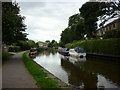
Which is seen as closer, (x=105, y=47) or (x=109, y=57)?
(x=109, y=57)

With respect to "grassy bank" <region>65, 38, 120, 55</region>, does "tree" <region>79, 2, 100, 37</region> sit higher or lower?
higher

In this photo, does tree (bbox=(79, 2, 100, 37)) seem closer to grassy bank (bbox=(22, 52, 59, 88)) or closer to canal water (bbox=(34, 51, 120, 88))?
canal water (bbox=(34, 51, 120, 88))

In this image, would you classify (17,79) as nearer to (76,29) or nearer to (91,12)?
(91,12)

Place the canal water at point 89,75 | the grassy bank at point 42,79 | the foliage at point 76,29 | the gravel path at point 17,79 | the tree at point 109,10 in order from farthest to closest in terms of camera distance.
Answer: the foliage at point 76,29 → the tree at point 109,10 → the canal water at point 89,75 → the grassy bank at point 42,79 → the gravel path at point 17,79

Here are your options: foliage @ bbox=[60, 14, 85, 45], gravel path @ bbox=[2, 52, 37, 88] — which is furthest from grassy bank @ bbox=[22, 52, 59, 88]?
foliage @ bbox=[60, 14, 85, 45]

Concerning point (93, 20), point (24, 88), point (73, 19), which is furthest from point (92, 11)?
point (73, 19)

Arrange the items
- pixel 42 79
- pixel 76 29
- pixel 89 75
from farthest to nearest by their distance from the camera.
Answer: pixel 76 29, pixel 89 75, pixel 42 79

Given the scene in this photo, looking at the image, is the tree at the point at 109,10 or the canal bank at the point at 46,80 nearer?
the canal bank at the point at 46,80

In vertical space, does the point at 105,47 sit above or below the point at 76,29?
below

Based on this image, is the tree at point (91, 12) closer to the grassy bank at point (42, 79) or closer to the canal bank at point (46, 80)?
the grassy bank at point (42, 79)

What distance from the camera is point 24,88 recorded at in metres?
7.71

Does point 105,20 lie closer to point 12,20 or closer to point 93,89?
point 12,20

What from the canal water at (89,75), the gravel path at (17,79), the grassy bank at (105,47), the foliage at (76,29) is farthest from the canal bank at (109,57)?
the foliage at (76,29)

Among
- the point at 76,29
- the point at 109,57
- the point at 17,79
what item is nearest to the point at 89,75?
the point at 17,79
